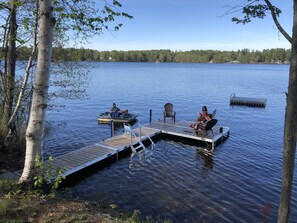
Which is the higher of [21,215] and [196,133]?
[21,215]

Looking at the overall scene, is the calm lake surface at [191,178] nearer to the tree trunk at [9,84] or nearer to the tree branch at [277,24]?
the tree trunk at [9,84]

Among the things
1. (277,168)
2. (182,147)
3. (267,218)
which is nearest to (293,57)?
(267,218)

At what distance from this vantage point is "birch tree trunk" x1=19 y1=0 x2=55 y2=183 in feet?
15.2

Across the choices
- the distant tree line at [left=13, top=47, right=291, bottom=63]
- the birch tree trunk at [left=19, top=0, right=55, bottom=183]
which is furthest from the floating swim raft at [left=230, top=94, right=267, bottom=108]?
the distant tree line at [left=13, top=47, right=291, bottom=63]

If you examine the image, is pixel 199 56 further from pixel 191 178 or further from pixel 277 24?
pixel 277 24

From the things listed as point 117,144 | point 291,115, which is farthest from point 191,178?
point 291,115

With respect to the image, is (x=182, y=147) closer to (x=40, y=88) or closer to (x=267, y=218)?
(x=267, y=218)

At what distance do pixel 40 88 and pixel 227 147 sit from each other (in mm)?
12211

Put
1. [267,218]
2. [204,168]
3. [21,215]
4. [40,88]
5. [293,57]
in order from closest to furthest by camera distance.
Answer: [293,57] → [21,215] → [40,88] → [267,218] → [204,168]

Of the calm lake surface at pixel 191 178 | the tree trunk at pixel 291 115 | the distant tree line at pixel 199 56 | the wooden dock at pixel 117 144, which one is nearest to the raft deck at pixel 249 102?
the calm lake surface at pixel 191 178

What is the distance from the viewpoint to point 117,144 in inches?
501

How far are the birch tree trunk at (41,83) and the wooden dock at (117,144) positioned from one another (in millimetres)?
3530

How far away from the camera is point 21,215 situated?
14.0 ft

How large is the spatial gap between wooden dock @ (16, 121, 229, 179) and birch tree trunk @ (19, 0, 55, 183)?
3530 millimetres
